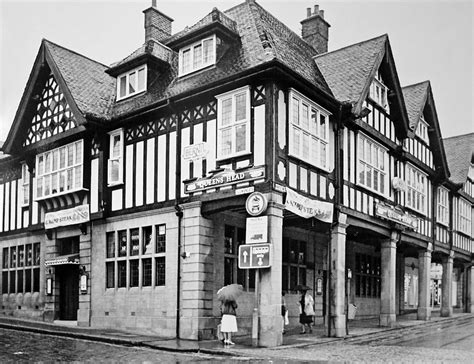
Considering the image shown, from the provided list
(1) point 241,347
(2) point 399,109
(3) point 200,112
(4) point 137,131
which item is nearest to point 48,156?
(4) point 137,131

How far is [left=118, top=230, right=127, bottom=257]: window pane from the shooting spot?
22.0 m

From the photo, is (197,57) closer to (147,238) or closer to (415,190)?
(147,238)

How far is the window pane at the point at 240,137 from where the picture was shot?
1833 cm

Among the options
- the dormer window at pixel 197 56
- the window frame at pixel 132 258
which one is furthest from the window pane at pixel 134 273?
the dormer window at pixel 197 56

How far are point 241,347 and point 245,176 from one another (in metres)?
4.80

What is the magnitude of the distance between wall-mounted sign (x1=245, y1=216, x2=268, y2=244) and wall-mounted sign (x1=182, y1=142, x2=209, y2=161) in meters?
2.98

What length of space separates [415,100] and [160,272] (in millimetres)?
15374

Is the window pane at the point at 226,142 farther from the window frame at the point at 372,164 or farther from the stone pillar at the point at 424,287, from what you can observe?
the stone pillar at the point at 424,287

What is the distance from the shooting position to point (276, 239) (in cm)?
1741

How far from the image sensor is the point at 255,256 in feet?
56.6

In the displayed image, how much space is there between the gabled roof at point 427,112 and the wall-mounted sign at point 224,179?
39.7ft

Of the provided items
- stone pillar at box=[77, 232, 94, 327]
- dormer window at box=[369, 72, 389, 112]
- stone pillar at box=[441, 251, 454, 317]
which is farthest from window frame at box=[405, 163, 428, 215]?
stone pillar at box=[77, 232, 94, 327]

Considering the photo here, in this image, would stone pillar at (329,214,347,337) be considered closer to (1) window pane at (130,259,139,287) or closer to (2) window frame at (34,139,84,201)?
(1) window pane at (130,259,139,287)

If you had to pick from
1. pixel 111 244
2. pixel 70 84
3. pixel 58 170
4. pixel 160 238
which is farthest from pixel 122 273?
pixel 70 84
